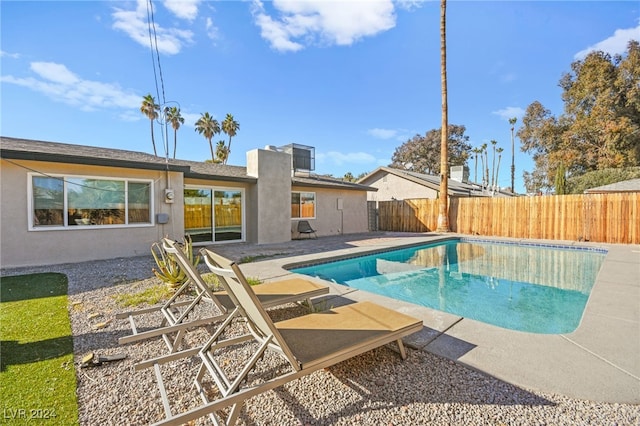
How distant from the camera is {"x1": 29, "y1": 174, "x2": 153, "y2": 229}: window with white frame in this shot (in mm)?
8070

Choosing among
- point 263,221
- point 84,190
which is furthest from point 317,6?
point 84,190

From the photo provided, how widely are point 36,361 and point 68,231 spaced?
6.95 m

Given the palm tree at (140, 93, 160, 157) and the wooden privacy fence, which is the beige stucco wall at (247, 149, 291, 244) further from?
the palm tree at (140, 93, 160, 157)

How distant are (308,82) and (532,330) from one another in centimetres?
1705

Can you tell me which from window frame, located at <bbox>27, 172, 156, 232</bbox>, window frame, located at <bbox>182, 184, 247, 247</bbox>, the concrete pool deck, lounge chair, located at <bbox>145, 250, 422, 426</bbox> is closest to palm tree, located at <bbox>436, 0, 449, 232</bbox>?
window frame, located at <bbox>182, 184, 247, 247</bbox>

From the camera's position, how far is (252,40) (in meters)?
12.4

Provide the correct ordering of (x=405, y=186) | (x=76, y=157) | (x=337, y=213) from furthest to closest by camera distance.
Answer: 1. (x=405, y=186)
2. (x=337, y=213)
3. (x=76, y=157)

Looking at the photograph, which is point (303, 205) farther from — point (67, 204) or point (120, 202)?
point (67, 204)

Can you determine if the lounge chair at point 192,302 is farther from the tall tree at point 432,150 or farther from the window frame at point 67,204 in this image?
the tall tree at point 432,150

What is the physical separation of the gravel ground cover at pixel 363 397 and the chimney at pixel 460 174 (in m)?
27.7

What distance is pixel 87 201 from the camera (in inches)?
342

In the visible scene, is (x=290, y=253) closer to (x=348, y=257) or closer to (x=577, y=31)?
(x=348, y=257)

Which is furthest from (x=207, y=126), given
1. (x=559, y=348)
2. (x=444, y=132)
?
(x=559, y=348)

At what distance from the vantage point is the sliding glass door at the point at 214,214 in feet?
38.2
